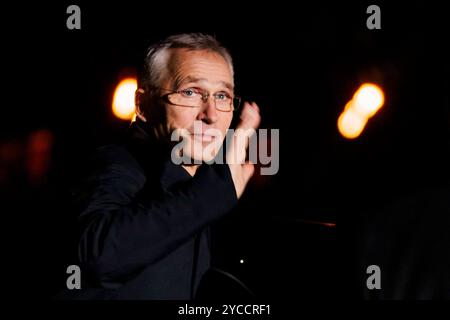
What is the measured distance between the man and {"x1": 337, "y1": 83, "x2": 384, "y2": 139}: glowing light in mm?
3080

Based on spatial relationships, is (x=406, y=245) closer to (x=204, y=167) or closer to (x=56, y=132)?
(x=204, y=167)

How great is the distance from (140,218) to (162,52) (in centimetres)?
73

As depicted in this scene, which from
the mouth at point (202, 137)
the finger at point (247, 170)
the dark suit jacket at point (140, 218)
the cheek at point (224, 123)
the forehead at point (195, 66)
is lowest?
the dark suit jacket at point (140, 218)

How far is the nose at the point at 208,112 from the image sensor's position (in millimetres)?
1355

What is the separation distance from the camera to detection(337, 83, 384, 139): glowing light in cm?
427

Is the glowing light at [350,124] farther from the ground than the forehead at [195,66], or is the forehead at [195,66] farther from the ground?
the forehead at [195,66]

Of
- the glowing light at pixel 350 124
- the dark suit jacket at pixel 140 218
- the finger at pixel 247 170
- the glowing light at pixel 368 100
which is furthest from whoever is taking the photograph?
the glowing light at pixel 350 124

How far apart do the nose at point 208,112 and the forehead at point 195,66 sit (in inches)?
3.0

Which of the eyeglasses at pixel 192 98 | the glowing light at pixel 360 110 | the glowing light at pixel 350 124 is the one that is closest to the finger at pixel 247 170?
the eyeglasses at pixel 192 98

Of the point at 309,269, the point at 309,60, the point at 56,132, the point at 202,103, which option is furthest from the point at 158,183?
the point at 56,132

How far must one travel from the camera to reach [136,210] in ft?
3.23

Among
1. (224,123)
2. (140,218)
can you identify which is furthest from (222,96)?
(140,218)

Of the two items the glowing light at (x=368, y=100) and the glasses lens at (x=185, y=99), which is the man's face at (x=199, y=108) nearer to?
the glasses lens at (x=185, y=99)

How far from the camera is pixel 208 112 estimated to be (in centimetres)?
136
